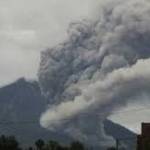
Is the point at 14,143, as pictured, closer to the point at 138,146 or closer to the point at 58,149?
the point at 58,149

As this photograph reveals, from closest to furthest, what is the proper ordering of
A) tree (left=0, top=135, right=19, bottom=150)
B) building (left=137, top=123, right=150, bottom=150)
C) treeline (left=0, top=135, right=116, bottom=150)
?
building (left=137, top=123, right=150, bottom=150), tree (left=0, top=135, right=19, bottom=150), treeline (left=0, top=135, right=116, bottom=150)

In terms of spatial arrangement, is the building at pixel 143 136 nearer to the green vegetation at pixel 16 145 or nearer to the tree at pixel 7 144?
the green vegetation at pixel 16 145

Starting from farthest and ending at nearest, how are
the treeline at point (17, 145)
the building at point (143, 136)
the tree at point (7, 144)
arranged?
1. the treeline at point (17, 145)
2. the tree at point (7, 144)
3. the building at point (143, 136)

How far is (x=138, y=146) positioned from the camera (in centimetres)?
14325

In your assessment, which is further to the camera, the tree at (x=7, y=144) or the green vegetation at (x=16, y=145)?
the green vegetation at (x=16, y=145)

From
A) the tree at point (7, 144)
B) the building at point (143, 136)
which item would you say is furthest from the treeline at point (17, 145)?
the building at point (143, 136)

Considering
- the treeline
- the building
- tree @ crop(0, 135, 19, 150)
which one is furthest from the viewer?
the treeline

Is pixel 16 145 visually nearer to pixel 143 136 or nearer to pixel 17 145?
pixel 17 145

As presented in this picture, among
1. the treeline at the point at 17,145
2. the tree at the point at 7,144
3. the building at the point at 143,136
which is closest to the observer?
the building at the point at 143,136

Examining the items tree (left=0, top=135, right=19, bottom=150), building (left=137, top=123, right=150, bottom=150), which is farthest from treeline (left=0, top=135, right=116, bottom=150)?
building (left=137, top=123, right=150, bottom=150)

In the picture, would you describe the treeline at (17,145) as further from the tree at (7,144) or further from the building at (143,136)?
the building at (143,136)

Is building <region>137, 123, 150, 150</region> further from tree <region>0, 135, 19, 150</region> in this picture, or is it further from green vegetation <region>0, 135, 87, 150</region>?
tree <region>0, 135, 19, 150</region>

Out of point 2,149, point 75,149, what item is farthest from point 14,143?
point 75,149

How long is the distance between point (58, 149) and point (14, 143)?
13949mm
